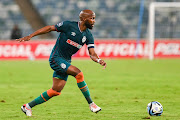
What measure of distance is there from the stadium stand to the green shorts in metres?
24.9

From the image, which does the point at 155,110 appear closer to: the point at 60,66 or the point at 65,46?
the point at 60,66

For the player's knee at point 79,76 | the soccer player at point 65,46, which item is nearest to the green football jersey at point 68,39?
the soccer player at point 65,46

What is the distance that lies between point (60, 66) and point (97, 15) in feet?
88.5

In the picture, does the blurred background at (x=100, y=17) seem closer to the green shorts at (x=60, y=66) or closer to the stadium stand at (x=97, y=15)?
the stadium stand at (x=97, y=15)

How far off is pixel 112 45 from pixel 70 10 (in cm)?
936

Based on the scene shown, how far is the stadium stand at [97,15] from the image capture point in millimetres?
33000

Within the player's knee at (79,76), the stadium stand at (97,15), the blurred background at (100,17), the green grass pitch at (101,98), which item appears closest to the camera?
the player's knee at (79,76)

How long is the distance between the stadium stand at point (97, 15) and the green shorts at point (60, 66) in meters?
24.9

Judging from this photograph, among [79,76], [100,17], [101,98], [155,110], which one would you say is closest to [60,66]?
[79,76]

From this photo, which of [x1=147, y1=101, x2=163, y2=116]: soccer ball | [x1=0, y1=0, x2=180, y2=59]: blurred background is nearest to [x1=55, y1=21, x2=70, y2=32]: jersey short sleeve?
[x1=147, y1=101, x2=163, y2=116]: soccer ball

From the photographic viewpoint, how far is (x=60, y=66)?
736 centimetres

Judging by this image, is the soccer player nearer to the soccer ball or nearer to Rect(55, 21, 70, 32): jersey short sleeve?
Rect(55, 21, 70, 32): jersey short sleeve

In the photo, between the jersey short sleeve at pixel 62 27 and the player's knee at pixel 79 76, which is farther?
the jersey short sleeve at pixel 62 27

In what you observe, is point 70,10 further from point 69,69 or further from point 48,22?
point 69,69
